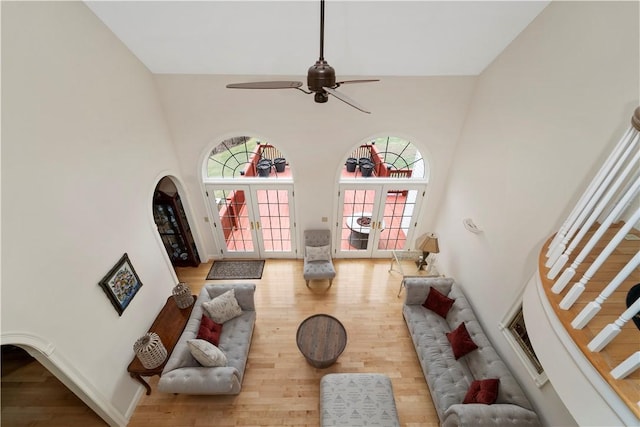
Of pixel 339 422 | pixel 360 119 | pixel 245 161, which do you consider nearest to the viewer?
pixel 339 422

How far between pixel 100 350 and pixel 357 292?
4.26 metres

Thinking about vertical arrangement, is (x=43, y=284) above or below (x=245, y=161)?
below

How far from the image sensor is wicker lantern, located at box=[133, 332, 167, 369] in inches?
139

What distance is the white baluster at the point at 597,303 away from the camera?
1.47 metres

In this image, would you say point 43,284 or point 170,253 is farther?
point 170,253

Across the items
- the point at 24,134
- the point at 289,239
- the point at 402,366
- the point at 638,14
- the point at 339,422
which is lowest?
the point at 402,366

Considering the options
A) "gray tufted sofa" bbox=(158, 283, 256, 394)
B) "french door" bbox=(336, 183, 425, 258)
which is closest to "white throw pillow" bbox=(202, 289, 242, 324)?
"gray tufted sofa" bbox=(158, 283, 256, 394)

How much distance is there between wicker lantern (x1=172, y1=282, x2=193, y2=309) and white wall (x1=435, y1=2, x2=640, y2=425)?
16.3 ft

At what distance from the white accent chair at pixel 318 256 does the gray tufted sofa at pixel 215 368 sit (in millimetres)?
1430

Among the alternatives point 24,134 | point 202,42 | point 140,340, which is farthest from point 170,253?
point 202,42

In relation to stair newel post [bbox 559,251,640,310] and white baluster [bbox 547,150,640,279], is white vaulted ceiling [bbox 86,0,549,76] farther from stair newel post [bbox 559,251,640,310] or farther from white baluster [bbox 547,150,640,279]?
stair newel post [bbox 559,251,640,310]

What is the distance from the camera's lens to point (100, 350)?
3.26 metres

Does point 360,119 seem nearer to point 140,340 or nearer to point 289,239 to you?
point 289,239

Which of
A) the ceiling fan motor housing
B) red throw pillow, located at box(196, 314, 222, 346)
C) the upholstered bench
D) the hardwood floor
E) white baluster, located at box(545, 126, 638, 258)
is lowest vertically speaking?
the hardwood floor
